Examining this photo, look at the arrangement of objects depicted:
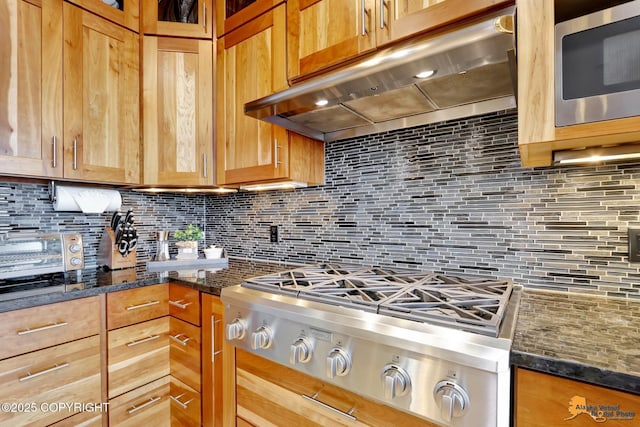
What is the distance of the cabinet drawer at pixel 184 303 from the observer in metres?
1.45

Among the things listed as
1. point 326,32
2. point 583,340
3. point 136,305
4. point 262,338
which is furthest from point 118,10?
point 583,340

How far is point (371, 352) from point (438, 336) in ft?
0.63

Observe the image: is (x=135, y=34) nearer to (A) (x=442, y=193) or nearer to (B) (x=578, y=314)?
(A) (x=442, y=193)

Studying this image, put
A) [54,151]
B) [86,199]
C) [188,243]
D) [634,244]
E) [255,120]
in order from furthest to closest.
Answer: [188,243] < [86,199] < [255,120] < [54,151] < [634,244]

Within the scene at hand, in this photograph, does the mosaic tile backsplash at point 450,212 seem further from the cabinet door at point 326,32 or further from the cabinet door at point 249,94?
the cabinet door at point 326,32

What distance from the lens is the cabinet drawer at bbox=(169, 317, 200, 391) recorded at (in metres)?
1.45

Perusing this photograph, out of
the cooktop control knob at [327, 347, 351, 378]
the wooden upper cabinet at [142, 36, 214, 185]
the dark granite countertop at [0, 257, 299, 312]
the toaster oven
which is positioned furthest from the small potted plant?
the cooktop control knob at [327, 347, 351, 378]

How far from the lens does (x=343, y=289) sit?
112 cm

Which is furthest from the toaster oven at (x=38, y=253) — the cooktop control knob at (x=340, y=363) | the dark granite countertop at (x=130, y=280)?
the cooktop control knob at (x=340, y=363)

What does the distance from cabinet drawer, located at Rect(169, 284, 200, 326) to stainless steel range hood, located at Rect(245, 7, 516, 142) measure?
2.85ft

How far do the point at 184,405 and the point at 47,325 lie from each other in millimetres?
689

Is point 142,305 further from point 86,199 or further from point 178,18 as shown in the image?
point 178,18

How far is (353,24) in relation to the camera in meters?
1.20

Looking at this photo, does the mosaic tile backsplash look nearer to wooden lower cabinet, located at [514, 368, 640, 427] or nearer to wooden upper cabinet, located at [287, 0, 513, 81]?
wooden upper cabinet, located at [287, 0, 513, 81]
